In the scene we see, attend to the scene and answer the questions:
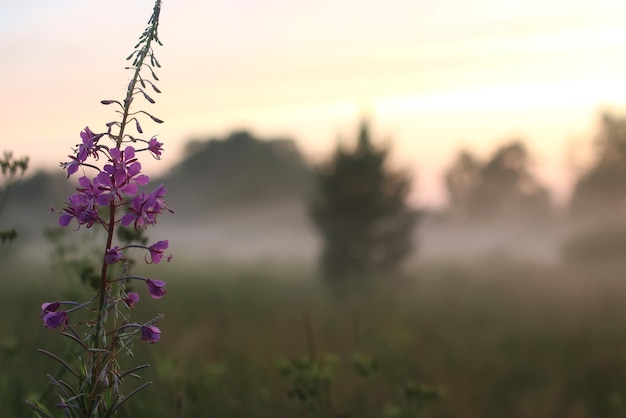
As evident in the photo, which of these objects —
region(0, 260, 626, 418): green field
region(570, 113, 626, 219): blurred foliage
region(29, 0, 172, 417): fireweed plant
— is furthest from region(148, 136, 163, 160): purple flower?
region(570, 113, 626, 219): blurred foliage

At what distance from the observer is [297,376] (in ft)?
13.5

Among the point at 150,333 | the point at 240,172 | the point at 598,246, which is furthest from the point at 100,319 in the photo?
the point at 240,172

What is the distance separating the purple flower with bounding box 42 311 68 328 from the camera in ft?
7.12

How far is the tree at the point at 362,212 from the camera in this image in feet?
73.8

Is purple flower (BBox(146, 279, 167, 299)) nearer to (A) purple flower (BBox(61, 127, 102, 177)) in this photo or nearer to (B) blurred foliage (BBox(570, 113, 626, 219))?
(A) purple flower (BBox(61, 127, 102, 177))

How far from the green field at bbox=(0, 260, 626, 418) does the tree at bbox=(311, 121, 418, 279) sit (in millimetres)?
905

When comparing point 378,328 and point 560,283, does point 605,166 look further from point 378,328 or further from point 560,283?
point 378,328

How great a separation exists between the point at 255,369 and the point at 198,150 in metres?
81.2

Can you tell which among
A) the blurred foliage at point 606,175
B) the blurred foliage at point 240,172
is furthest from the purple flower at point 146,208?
the blurred foliage at point 240,172

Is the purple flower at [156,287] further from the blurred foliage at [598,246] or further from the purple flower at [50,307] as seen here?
the blurred foliage at [598,246]

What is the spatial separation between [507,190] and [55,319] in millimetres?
76241

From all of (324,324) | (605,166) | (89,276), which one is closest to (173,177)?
(605,166)

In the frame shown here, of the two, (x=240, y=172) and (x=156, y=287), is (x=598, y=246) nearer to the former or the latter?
(x=156, y=287)

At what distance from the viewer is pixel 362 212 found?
22.6 m
